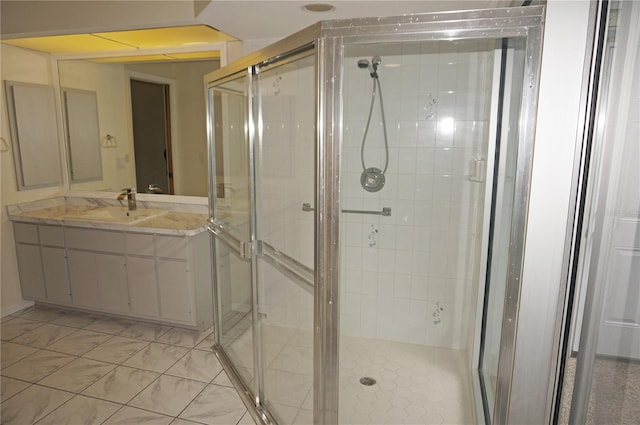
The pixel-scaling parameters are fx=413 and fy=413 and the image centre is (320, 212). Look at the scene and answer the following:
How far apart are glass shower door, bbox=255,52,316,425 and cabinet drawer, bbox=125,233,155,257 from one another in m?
1.33

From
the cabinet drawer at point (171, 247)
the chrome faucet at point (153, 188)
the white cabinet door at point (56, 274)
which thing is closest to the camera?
the cabinet drawer at point (171, 247)

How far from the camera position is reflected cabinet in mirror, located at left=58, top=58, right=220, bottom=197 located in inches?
133

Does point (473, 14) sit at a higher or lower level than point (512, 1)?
lower

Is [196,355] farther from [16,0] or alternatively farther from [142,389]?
[16,0]

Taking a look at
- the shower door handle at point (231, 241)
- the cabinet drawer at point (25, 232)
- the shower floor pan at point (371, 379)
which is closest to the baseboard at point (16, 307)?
the cabinet drawer at point (25, 232)

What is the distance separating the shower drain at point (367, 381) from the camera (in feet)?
6.45

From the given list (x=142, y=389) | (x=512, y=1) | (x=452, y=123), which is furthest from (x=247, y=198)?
(x=512, y=1)

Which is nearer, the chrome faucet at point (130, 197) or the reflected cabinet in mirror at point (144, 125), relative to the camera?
the reflected cabinet in mirror at point (144, 125)

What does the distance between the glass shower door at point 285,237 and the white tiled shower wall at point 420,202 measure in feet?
0.62

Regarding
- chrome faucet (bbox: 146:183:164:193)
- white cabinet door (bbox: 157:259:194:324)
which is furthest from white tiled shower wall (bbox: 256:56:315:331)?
chrome faucet (bbox: 146:183:164:193)

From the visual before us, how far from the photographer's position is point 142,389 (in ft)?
8.02

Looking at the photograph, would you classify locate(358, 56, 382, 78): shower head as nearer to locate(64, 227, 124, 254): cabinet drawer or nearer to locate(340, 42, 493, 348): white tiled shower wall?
locate(340, 42, 493, 348): white tiled shower wall

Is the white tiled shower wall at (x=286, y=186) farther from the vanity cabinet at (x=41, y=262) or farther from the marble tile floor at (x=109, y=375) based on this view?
the vanity cabinet at (x=41, y=262)

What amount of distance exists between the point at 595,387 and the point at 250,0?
213 cm
